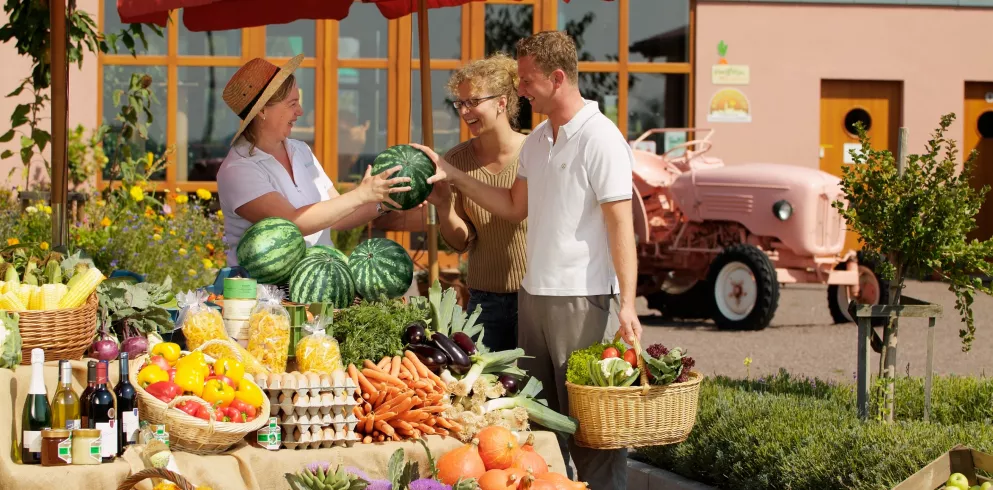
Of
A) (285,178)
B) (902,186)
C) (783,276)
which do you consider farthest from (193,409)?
(783,276)

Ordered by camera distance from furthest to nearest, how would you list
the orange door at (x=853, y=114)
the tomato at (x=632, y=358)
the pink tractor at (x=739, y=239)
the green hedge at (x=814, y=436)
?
the orange door at (x=853, y=114) < the pink tractor at (x=739, y=239) < the green hedge at (x=814, y=436) < the tomato at (x=632, y=358)

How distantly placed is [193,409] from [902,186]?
3932 millimetres

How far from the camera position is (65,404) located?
3557 mm

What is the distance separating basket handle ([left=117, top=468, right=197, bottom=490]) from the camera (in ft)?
10.8

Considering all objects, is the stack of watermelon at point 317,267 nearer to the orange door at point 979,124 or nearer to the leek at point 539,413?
the leek at point 539,413

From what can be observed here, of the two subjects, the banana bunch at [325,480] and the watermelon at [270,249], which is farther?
the watermelon at [270,249]

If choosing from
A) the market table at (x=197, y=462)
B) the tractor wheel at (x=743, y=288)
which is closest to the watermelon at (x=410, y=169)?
the market table at (x=197, y=462)

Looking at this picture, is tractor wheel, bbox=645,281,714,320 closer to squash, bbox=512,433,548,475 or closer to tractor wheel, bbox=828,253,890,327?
tractor wheel, bbox=828,253,890,327

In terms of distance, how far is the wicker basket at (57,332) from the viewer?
153 inches

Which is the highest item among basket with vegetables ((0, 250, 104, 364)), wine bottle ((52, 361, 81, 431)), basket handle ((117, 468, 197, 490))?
basket with vegetables ((0, 250, 104, 364))

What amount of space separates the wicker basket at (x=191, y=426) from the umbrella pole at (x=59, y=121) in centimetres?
175

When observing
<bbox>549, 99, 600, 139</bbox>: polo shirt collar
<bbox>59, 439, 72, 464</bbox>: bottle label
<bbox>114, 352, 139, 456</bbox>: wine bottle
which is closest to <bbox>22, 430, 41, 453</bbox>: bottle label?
<bbox>59, 439, 72, 464</bbox>: bottle label

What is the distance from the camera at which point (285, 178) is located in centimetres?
501

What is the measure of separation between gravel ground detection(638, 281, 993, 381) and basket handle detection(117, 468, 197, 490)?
5219 mm
